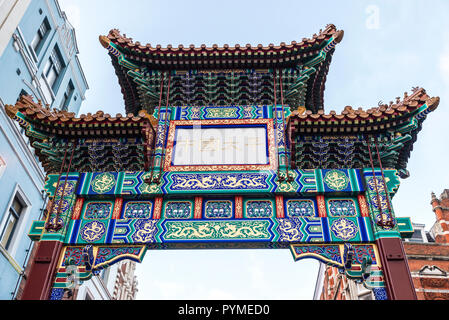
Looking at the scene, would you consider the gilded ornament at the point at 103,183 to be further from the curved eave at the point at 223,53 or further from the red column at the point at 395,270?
the red column at the point at 395,270

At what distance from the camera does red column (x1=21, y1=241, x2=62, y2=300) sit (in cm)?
689

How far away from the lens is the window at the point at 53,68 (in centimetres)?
1920

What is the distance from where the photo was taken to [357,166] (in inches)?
340

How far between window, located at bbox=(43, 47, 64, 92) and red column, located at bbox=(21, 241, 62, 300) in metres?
13.7

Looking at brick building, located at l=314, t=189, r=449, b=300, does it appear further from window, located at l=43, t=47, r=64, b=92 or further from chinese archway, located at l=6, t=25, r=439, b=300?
window, located at l=43, t=47, r=64, b=92

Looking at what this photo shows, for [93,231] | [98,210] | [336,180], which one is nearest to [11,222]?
[98,210]

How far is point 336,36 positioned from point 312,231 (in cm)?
486

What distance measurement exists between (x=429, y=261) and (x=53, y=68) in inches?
827

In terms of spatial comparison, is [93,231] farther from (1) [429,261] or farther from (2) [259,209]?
(1) [429,261]

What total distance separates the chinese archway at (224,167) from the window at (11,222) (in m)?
7.57

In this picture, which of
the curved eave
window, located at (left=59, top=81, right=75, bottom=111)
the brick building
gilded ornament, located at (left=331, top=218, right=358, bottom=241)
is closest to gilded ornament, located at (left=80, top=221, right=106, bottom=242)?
the curved eave

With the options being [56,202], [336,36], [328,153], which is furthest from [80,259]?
[336,36]

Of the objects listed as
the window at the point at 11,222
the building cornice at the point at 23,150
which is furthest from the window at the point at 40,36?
the window at the point at 11,222
